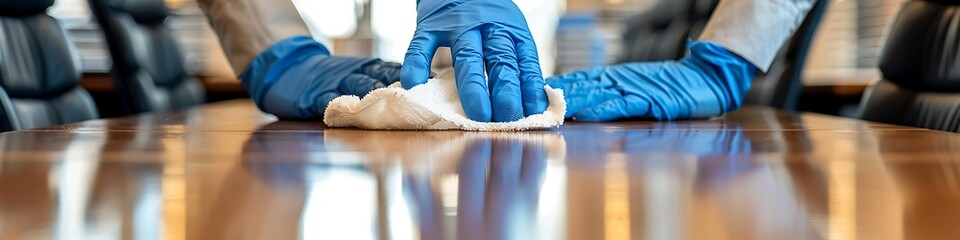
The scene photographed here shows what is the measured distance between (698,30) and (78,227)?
1826 millimetres

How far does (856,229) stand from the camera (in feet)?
1.07

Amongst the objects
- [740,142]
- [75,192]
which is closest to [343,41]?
[740,142]

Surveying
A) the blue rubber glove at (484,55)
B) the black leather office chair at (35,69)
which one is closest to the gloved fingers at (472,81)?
the blue rubber glove at (484,55)

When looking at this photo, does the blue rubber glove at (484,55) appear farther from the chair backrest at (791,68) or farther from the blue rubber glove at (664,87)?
the chair backrest at (791,68)

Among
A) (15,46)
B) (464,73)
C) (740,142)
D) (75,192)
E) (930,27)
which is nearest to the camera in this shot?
(75,192)

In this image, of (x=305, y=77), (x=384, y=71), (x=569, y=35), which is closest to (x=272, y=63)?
(x=305, y=77)

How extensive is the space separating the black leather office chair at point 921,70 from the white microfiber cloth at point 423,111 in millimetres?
544

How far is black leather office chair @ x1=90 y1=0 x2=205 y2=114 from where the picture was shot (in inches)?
84.7

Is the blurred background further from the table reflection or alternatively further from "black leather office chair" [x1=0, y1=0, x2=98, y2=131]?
the table reflection

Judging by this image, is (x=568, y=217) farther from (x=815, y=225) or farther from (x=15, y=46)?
(x=15, y=46)

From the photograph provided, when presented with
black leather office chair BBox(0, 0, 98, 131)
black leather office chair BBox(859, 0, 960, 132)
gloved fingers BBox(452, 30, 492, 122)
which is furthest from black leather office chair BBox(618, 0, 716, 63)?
black leather office chair BBox(0, 0, 98, 131)

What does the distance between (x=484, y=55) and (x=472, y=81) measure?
0.09 m

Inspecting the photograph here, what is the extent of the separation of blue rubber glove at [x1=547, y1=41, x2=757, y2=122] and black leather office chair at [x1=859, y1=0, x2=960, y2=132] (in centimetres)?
24

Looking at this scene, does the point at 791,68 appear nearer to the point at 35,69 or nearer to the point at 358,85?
the point at 358,85
